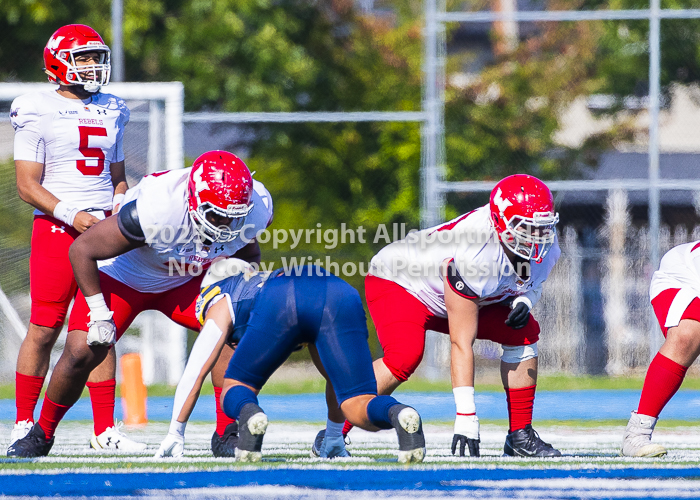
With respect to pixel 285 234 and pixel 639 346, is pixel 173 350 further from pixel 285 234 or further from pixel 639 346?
pixel 639 346

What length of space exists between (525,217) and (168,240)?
5.27 feet

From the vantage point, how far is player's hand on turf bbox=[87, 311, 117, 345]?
420 centimetres

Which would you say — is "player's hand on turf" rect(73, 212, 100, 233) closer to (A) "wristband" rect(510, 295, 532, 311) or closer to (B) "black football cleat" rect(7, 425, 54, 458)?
(B) "black football cleat" rect(7, 425, 54, 458)

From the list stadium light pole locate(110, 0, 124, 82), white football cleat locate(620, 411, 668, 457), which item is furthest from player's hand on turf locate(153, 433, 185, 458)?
stadium light pole locate(110, 0, 124, 82)

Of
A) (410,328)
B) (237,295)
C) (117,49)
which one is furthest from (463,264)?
(117,49)

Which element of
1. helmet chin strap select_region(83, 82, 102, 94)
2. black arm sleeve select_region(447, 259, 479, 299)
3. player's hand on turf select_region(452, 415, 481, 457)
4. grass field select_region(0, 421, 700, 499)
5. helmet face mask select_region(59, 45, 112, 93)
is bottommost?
player's hand on turf select_region(452, 415, 481, 457)

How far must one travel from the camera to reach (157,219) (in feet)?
13.6

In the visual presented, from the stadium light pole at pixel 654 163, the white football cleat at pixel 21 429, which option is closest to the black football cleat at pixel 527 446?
the white football cleat at pixel 21 429

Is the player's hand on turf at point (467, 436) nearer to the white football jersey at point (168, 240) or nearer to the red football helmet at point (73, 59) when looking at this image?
the white football jersey at point (168, 240)

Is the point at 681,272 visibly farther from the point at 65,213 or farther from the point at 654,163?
the point at 654,163

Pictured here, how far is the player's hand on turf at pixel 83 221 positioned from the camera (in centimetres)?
458

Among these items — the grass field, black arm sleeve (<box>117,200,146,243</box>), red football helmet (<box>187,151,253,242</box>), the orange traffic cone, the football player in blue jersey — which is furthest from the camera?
the orange traffic cone

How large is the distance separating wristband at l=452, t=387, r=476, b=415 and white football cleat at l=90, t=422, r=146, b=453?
1.51 meters

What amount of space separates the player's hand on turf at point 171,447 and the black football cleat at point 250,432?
404 millimetres
